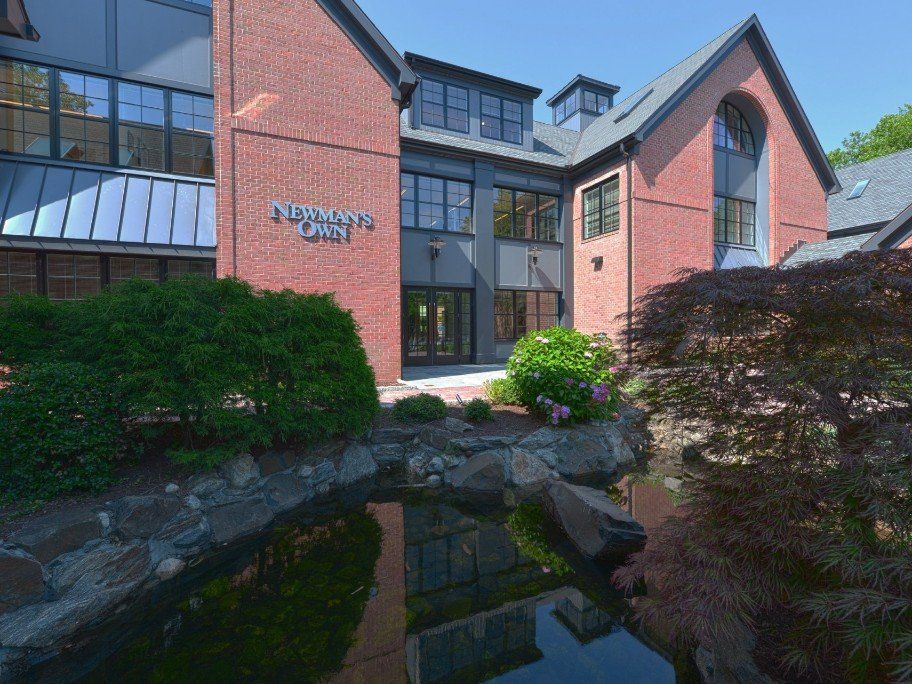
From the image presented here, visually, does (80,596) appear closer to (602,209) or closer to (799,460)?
(799,460)

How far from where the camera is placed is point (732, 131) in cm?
1584

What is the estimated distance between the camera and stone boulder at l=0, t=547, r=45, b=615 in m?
3.17

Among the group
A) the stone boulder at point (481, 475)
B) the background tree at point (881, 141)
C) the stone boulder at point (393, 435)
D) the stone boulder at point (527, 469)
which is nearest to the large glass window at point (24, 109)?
the stone boulder at point (393, 435)

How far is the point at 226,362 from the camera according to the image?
4789 mm

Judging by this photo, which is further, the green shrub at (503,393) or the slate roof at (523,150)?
the slate roof at (523,150)

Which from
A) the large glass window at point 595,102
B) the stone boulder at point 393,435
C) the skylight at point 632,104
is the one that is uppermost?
the large glass window at point 595,102

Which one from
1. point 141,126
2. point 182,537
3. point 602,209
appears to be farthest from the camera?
point 602,209

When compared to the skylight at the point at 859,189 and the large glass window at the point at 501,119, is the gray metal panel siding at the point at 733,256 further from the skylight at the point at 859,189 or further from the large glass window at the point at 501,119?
the large glass window at the point at 501,119

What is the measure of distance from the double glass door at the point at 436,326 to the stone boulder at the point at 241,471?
319 inches

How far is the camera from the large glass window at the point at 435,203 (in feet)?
43.0

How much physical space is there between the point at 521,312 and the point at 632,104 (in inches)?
350

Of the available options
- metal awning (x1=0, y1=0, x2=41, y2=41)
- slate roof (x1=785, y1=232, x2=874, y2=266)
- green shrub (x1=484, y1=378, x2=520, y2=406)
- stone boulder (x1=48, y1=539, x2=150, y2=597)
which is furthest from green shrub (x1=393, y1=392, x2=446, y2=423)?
slate roof (x1=785, y1=232, x2=874, y2=266)

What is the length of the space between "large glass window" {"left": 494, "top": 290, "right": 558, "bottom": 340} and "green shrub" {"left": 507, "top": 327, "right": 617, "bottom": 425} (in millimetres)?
6804

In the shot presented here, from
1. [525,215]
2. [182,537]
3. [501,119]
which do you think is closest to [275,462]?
[182,537]
